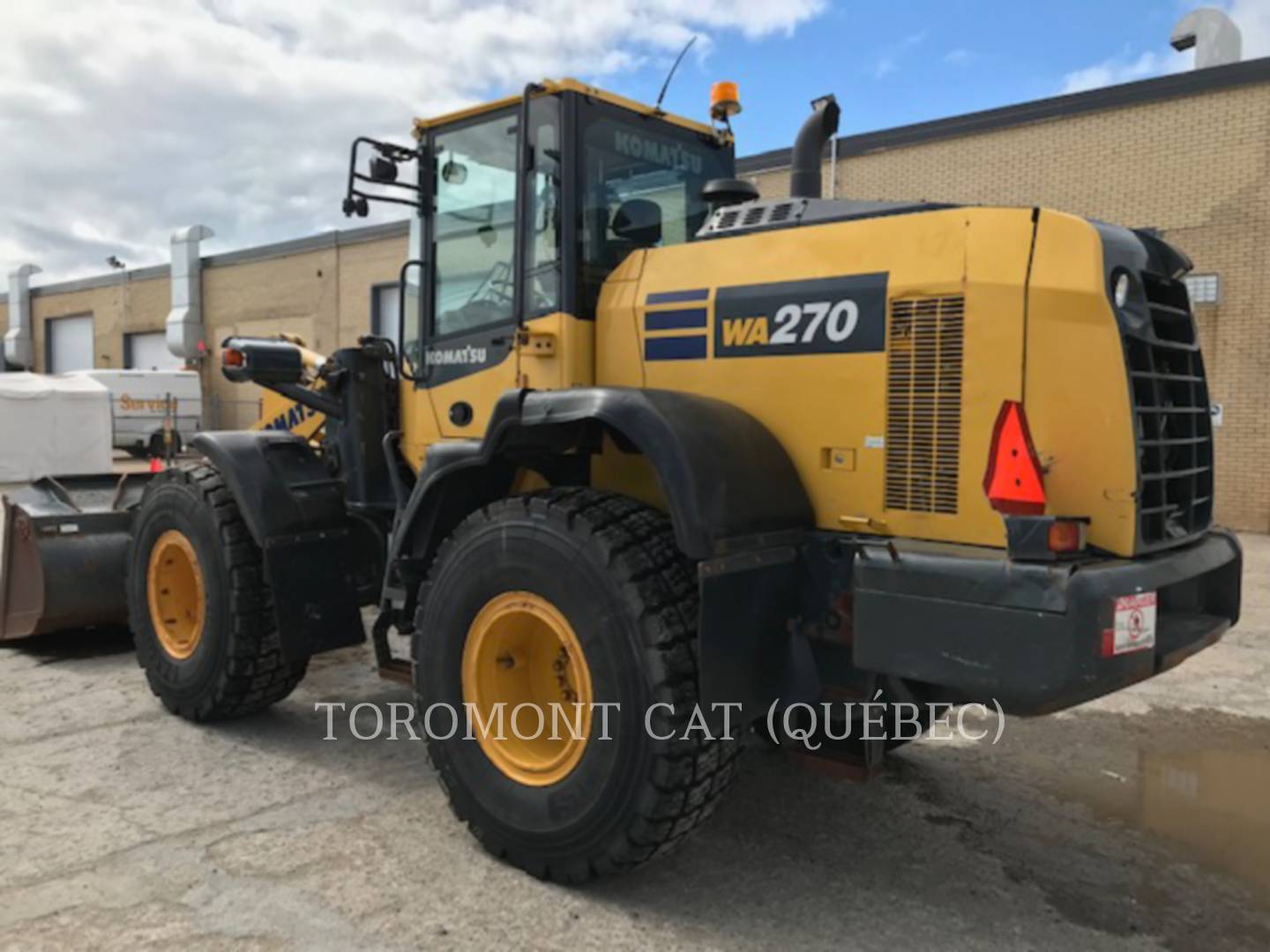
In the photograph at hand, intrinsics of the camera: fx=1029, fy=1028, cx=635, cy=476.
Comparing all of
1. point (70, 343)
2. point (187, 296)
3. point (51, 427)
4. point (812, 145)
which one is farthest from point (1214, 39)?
point (70, 343)

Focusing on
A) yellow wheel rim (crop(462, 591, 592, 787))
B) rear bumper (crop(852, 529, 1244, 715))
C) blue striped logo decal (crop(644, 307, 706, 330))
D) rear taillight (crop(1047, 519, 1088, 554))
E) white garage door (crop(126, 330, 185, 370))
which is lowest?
yellow wheel rim (crop(462, 591, 592, 787))

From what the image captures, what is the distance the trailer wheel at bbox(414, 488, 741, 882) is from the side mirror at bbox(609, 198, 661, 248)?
1.29 meters

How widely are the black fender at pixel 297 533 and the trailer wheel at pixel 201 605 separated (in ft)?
0.58

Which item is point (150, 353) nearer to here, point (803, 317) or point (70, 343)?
point (70, 343)

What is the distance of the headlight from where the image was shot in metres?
3.09

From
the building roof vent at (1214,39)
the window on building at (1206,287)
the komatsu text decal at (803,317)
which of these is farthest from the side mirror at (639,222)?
the building roof vent at (1214,39)

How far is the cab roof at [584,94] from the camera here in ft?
13.6

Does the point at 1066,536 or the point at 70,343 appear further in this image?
the point at 70,343

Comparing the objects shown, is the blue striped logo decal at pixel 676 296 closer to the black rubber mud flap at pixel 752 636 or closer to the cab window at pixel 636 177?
the cab window at pixel 636 177

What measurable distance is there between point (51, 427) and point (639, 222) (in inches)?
748

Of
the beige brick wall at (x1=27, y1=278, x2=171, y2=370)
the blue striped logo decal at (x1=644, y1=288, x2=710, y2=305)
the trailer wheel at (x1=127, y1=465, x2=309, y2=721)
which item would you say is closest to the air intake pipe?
the blue striped logo decal at (x1=644, y1=288, x2=710, y2=305)

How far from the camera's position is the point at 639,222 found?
4387 mm

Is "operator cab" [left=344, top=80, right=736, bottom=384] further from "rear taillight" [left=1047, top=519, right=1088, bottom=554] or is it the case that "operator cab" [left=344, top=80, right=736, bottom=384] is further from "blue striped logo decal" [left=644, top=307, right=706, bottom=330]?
"rear taillight" [left=1047, top=519, right=1088, bottom=554]

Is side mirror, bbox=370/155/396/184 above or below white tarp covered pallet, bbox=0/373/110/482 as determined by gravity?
above
